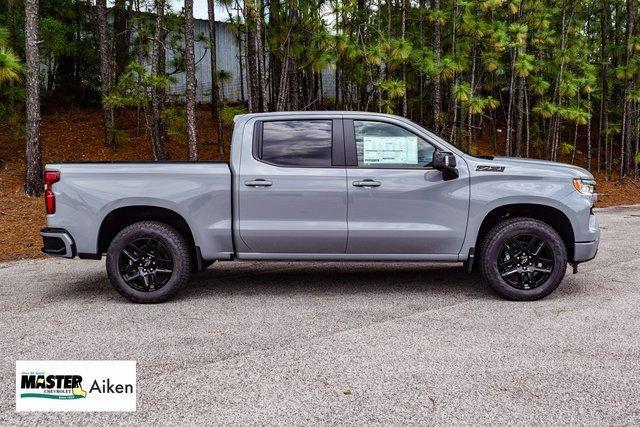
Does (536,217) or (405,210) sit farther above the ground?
(405,210)

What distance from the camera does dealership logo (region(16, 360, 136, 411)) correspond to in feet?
10.5

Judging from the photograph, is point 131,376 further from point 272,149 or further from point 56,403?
point 272,149

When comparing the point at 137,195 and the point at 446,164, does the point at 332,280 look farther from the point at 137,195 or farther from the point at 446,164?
the point at 137,195

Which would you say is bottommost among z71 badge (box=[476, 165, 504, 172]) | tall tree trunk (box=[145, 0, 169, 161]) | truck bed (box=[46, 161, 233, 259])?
truck bed (box=[46, 161, 233, 259])

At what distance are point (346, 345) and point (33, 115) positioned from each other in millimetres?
10911

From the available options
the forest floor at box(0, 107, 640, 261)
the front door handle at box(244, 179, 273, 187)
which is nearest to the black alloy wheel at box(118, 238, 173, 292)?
the front door handle at box(244, 179, 273, 187)

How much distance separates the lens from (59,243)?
5.29 metres

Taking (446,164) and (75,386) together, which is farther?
(446,164)

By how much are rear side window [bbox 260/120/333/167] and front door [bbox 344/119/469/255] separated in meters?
0.37

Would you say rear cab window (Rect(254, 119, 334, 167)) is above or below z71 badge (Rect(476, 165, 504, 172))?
above

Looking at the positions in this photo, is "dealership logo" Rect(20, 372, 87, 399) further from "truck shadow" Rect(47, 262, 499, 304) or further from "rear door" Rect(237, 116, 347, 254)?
"rear door" Rect(237, 116, 347, 254)

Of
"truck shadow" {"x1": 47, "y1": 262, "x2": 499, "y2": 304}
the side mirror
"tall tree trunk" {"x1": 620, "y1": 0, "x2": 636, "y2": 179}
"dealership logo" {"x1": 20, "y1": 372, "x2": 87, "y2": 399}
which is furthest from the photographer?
"tall tree trunk" {"x1": 620, "y1": 0, "x2": 636, "y2": 179}

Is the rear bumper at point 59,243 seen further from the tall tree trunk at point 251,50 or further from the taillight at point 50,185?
the tall tree trunk at point 251,50

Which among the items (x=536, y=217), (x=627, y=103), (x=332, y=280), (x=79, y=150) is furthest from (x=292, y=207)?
(x=627, y=103)
